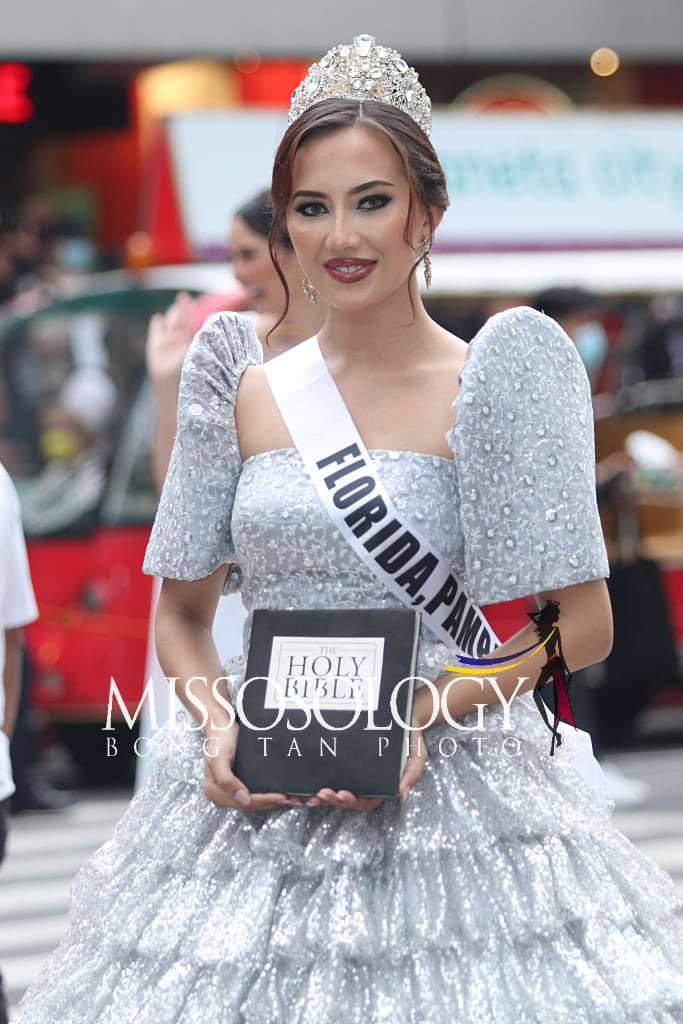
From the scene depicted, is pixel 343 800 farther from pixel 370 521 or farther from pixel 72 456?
pixel 72 456

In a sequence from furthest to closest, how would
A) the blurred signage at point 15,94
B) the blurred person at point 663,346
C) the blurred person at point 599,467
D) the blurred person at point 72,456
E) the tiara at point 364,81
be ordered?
the blurred signage at point 15,94 → the blurred person at point 663,346 → the blurred person at point 72,456 → the blurred person at point 599,467 → the tiara at point 364,81

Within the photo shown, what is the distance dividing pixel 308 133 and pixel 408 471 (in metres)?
0.48

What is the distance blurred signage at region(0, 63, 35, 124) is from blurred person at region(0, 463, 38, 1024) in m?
13.0

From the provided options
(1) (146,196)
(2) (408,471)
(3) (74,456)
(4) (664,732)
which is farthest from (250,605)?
(4) (664,732)

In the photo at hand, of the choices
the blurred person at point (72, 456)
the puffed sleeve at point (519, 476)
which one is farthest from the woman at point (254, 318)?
the blurred person at point (72, 456)

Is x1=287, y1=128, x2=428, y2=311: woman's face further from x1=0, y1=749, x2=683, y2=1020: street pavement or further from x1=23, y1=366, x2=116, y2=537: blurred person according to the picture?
x1=23, y1=366, x2=116, y2=537: blurred person

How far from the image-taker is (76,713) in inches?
284

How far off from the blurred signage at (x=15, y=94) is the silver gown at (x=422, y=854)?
14.1 meters

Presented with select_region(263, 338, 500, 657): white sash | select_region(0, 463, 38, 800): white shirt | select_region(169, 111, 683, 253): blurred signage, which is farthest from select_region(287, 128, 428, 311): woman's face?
A: select_region(169, 111, 683, 253): blurred signage

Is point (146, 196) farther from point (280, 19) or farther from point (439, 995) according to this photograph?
point (280, 19)

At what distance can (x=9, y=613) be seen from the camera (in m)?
3.26

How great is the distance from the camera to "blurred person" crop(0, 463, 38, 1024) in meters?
3.14

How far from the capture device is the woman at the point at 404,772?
82.6 inches

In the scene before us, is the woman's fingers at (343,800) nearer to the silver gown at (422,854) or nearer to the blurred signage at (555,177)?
the silver gown at (422,854)
